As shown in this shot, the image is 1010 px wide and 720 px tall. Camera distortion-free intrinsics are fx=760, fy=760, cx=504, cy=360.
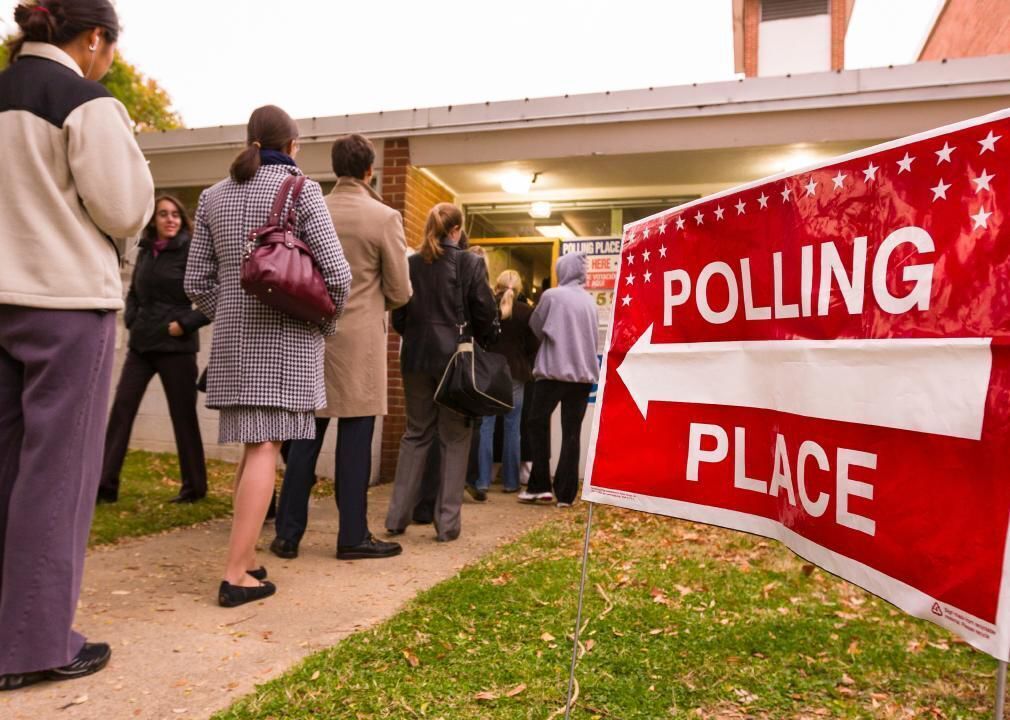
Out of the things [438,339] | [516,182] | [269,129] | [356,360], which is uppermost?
[516,182]

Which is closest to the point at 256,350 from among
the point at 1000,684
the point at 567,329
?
the point at 1000,684

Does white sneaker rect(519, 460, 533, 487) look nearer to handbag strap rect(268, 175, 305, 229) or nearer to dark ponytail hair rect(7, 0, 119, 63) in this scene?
handbag strap rect(268, 175, 305, 229)

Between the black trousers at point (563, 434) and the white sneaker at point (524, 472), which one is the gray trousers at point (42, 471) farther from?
the white sneaker at point (524, 472)

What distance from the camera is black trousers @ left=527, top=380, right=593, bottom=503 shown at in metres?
6.08

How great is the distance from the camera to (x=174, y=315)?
518 centimetres

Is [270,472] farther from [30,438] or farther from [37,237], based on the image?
[37,237]

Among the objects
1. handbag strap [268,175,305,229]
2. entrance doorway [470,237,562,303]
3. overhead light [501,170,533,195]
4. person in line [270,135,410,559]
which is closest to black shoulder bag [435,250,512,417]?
person in line [270,135,410,559]

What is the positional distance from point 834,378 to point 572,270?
4679mm

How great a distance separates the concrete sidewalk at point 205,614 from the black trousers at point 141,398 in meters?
0.68

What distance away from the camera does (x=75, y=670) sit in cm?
247

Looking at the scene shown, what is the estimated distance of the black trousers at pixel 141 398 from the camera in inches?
201

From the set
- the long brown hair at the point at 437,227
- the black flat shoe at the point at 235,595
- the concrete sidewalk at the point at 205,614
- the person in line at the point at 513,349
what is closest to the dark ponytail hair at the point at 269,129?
the long brown hair at the point at 437,227

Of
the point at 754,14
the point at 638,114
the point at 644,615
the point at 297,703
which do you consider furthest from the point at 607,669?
the point at 754,14

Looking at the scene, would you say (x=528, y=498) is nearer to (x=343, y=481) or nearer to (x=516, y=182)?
(x=343, y=481)
